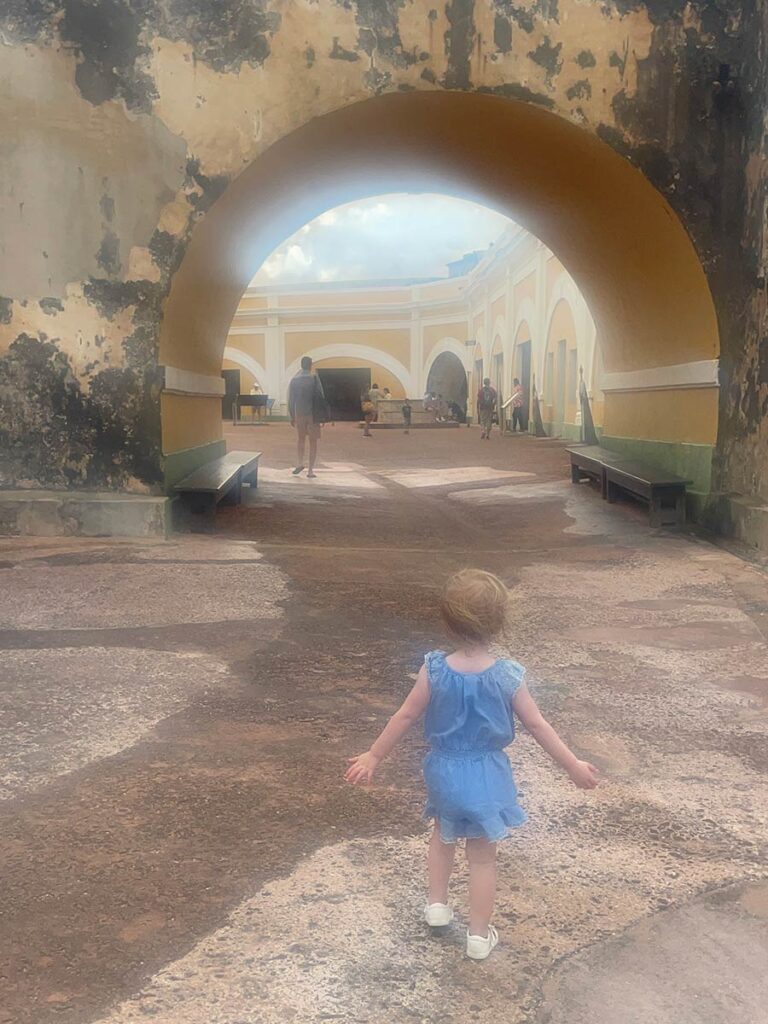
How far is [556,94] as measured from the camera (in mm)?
7137

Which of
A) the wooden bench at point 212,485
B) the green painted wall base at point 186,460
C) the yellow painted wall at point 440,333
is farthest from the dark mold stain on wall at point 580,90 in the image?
the yellow painted wall at point 440,333

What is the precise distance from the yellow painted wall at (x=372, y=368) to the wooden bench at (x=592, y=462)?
32.8 metres

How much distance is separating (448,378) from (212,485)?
37968mm

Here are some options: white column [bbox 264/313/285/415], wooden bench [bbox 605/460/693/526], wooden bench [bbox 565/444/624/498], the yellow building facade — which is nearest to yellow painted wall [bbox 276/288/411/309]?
the yellow building facade

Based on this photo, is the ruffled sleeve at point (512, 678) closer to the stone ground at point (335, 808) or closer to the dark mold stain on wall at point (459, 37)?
the stone ground at point (335, 808)

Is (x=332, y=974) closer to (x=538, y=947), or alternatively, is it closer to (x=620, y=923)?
(x=538, y=947)

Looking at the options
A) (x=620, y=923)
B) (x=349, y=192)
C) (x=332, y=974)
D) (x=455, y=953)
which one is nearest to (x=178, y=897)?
(x=332, y=974)

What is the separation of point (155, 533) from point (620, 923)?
5.52m

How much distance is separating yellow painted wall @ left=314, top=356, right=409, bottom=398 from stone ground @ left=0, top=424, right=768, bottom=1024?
127 ft

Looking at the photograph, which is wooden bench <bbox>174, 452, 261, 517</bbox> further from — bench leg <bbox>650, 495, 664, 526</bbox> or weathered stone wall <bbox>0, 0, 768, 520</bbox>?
bench leg <bbox>650, 495, 664, 526</bbox>

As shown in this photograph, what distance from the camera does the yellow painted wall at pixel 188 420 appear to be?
745 cm

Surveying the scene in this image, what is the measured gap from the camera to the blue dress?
2029 millimetres

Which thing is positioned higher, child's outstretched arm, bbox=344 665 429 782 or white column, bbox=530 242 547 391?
white column, bbox=530 242 547 391

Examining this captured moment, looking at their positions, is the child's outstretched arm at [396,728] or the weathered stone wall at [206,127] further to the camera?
the weathered stone wall at [206,127]
